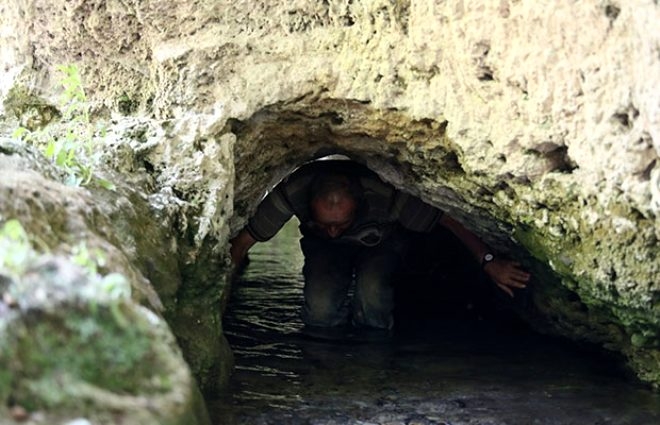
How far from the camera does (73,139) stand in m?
3.18

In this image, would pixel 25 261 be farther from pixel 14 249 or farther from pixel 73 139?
pixel 73 139

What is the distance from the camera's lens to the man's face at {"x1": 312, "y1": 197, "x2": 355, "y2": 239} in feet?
14.6

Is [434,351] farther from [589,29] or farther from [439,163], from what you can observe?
[589,29]

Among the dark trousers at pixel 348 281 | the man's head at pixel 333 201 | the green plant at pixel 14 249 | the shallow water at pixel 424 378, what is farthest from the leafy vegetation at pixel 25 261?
the dark trousers at pixel 348 281

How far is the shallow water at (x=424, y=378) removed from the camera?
3172 mm

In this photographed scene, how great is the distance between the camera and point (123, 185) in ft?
10.0

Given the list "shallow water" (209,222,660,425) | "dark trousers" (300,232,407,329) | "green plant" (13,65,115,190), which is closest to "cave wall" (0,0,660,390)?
"green plant" (13,65,115,190)

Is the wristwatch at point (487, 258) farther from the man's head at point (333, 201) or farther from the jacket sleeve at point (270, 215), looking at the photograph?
the jacket sleeve at point (270, 215)

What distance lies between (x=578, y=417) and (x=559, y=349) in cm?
117

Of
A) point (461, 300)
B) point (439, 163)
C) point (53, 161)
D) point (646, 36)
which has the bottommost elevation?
point (461, 300)

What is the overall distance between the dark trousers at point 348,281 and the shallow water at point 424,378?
166mm

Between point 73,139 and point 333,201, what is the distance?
1.63 m

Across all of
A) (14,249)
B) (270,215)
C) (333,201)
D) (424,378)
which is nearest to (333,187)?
(333,201)

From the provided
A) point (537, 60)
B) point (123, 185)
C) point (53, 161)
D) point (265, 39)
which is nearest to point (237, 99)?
point (265, 39)
